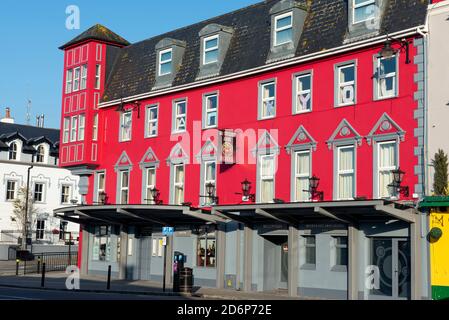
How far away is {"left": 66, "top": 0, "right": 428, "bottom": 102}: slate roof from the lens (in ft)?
77.6

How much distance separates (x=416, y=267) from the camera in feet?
69.8

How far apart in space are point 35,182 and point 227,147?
3815cm

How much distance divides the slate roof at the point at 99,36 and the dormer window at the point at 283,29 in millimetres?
12278

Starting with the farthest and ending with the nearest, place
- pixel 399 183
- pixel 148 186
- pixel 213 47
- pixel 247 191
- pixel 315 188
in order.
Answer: pixel 148 186 < pixel 213 47 < pixel 247 191 < pixel 315 188 < pixel 399 183

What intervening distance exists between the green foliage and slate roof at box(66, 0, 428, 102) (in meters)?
4.63

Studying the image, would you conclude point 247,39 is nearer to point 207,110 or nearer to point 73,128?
point 207,110

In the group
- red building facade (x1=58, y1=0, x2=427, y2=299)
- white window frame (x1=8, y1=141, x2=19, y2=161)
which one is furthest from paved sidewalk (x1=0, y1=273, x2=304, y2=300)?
white window frame (x1=8, y1=141, x2=19, y2=161)

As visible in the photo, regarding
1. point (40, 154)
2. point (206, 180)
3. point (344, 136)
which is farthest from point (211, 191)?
point (40, 154)

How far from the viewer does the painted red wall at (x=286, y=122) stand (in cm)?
2269

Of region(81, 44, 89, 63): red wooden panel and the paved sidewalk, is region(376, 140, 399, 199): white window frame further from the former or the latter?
region(81, 44, 89, 63): red wooden panel

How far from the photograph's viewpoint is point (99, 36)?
3641 centimetres
